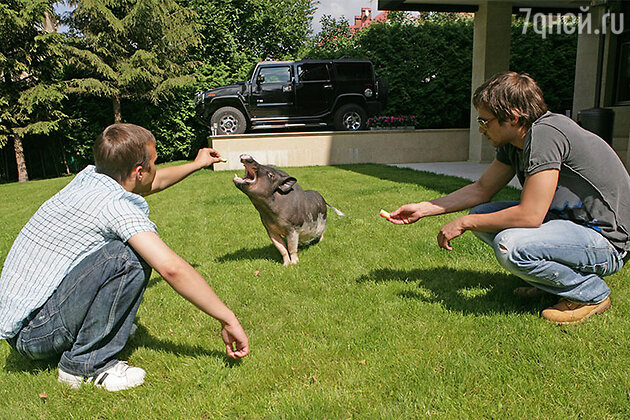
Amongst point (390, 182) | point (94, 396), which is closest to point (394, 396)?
point (94, 396)

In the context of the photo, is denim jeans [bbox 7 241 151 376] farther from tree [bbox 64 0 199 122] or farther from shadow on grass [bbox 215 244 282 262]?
tree [bbox 64 0 199 122]

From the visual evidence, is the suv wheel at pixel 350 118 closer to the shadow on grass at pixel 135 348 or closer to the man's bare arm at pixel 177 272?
the shadow on grass at pixel 135 348

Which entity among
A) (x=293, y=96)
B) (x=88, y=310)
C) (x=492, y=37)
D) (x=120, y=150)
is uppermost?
(x=492, y=37)

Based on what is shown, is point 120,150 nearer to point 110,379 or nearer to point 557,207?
point 110,379

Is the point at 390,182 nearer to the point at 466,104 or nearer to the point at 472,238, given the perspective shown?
the point at 472,238

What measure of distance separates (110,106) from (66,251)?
15.2m

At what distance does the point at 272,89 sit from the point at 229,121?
5.38 ft

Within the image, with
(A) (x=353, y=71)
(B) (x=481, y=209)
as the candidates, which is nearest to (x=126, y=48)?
(A) (x=353, y=71)

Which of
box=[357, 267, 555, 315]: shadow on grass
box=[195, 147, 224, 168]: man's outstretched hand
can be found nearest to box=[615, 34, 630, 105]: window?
box=[357, 267, 555, 315]: shadow on grass

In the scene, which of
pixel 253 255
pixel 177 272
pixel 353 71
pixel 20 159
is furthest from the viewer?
pixel 20 159

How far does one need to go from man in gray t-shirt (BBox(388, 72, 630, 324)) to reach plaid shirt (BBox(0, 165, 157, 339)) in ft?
6.10

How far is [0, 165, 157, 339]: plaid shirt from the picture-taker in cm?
211

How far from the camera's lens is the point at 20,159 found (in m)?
14.7

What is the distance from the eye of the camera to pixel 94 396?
2.20 m
